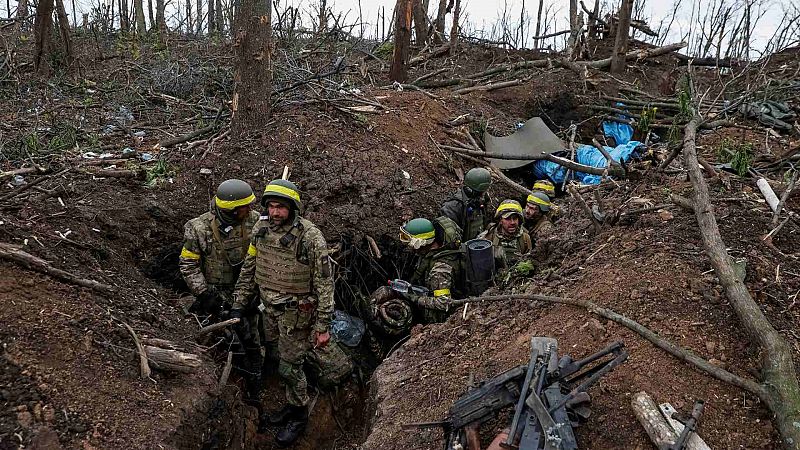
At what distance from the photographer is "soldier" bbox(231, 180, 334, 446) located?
480cm

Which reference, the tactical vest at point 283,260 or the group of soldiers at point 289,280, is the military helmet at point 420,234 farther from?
the tactical vest at point 283,260

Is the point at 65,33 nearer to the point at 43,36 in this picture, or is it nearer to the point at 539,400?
the point at 43,36

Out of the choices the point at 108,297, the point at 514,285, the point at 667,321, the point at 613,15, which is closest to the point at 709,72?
the point at 613,15

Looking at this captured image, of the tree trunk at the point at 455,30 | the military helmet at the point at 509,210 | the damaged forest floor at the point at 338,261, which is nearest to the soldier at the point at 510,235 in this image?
the military helmet at the point at 509,210

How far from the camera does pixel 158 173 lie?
6.22m

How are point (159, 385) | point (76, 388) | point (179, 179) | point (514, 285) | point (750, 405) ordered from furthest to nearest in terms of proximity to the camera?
point (179, 179) < point (514, 285) < point (159, 385) < point (76, 388) < point (750, 405)

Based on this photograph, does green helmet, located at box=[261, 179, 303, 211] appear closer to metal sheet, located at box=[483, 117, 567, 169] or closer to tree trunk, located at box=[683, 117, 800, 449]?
tree trunk, located at box=[683, 117, 800, 449]

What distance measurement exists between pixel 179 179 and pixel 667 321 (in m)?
5.00

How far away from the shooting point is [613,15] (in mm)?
11875

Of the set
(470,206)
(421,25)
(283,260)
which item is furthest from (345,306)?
(421,25)

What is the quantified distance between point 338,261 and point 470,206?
1527 mm

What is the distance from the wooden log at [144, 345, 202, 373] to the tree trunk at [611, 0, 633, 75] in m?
8.55

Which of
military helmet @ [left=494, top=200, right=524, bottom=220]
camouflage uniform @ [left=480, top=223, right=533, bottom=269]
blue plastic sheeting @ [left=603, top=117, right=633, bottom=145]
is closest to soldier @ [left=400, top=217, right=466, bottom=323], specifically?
camouflage uniform @ [left=480, top=223, right=533, bottom=269]

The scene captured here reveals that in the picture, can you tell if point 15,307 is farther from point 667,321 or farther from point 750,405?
point 750,405
